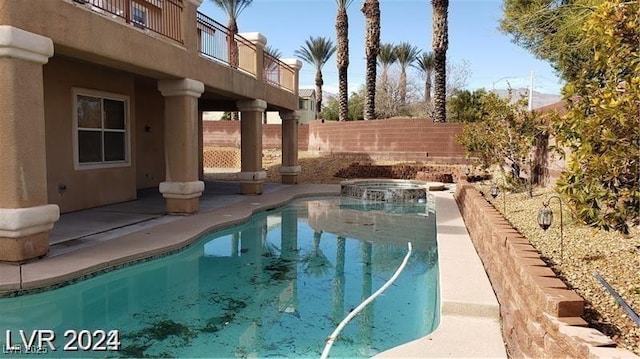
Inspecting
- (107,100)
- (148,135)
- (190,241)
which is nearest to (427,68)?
(148,135)

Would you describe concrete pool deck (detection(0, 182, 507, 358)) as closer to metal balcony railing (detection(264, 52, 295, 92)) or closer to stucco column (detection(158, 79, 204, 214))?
stucco column (detection(158, 79, 204, 214))

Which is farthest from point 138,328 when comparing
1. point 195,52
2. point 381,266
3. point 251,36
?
point 251,36

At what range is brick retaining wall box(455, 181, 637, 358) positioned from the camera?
3076 millimetres

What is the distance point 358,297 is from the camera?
20.0 ft

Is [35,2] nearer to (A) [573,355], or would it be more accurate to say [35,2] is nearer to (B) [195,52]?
(B) [195,52]

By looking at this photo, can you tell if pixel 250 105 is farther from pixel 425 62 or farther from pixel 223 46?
pixel 425 62

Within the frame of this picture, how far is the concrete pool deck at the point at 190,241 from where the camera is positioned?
13.9ft

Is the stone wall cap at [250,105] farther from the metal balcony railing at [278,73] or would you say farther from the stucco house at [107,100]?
the metal balcony railing at [278,73]

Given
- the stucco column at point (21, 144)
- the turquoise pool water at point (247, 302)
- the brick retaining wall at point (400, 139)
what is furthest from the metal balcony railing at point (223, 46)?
the brick retaining wall at point (400, 139)

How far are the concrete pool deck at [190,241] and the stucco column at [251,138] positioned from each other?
1.19m

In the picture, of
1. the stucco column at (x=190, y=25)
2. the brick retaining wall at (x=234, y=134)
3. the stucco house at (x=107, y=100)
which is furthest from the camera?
the brick retaining wall at (x=234, y=134)

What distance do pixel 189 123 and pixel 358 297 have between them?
6110 mm

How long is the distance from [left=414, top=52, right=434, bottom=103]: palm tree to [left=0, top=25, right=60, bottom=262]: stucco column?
146ft

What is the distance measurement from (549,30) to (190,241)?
42.9 ft
